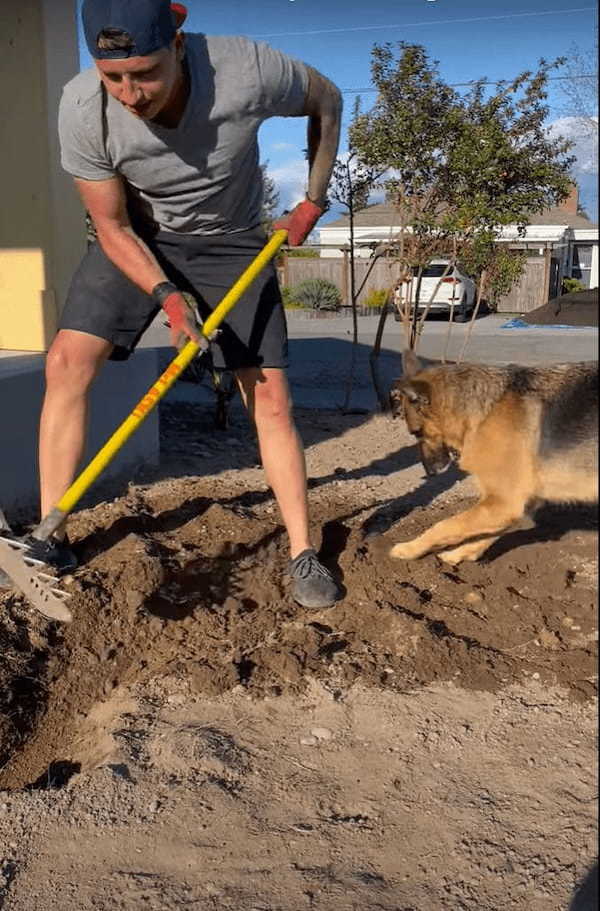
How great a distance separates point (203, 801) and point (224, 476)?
3.38 m

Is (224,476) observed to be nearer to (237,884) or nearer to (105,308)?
(105,308)

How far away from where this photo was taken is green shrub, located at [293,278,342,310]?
26.2 m

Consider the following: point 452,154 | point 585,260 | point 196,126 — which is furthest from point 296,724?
point 452,154

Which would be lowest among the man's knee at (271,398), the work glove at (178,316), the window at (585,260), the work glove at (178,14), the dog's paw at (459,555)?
the dog's paw at (459,555)

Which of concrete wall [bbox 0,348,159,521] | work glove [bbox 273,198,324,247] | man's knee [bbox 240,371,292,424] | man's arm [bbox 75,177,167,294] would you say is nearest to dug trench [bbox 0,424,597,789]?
concrete wall [bbox 0,348,159,521]

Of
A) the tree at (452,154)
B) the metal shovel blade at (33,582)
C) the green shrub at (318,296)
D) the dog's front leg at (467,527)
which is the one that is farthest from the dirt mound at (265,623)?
the green shrub at (318,296)

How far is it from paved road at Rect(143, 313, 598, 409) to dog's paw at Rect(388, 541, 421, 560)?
4.21 m

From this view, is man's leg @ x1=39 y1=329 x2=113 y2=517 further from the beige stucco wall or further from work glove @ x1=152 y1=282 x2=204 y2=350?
the beige stucco wall

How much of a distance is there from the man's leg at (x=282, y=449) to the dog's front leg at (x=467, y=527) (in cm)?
45

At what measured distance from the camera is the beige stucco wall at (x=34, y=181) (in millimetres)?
4867

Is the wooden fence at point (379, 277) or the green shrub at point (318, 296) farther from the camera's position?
the green shrub at point (318, 296)

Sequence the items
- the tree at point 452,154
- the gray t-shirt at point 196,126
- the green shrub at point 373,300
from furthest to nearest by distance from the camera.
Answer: the green shrub at point 373,300
the tree at point 452,154
the gray t-shirt at point 196,126

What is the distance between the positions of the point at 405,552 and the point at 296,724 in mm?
1302

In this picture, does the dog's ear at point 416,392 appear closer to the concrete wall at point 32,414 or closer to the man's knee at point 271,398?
the man's knee at point 271,398
